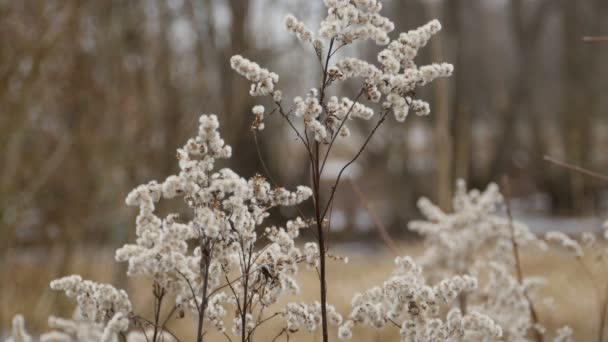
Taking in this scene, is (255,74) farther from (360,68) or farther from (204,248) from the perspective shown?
(204,248)

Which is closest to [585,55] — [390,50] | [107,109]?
[107,109]

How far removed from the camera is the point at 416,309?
1339mm

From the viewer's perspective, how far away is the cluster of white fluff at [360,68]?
1290 mm

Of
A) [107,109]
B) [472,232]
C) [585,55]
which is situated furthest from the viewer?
[585,55]

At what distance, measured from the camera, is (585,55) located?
1355cm

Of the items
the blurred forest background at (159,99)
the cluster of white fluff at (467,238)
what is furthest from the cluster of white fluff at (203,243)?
the blurred forest background at (159,99)

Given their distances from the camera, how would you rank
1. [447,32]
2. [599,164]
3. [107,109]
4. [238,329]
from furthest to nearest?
1. [599,164]
2. [447,32]
3. [107,109]
4. [238,329]

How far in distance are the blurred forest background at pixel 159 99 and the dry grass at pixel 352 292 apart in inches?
13.5

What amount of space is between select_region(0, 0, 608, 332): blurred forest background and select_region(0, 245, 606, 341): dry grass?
0.34 metres

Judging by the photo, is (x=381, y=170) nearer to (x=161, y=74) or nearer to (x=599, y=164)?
(x=599, y=164)

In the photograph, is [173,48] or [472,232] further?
[173,48]

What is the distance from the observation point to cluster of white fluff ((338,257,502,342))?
129 centimetres

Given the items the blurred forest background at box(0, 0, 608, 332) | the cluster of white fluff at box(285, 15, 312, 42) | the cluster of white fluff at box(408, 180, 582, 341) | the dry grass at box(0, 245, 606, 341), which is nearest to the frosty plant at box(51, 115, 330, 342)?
the cluster of white fluff at box(285, 15, 312, 42)

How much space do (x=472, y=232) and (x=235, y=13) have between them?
119 inches
